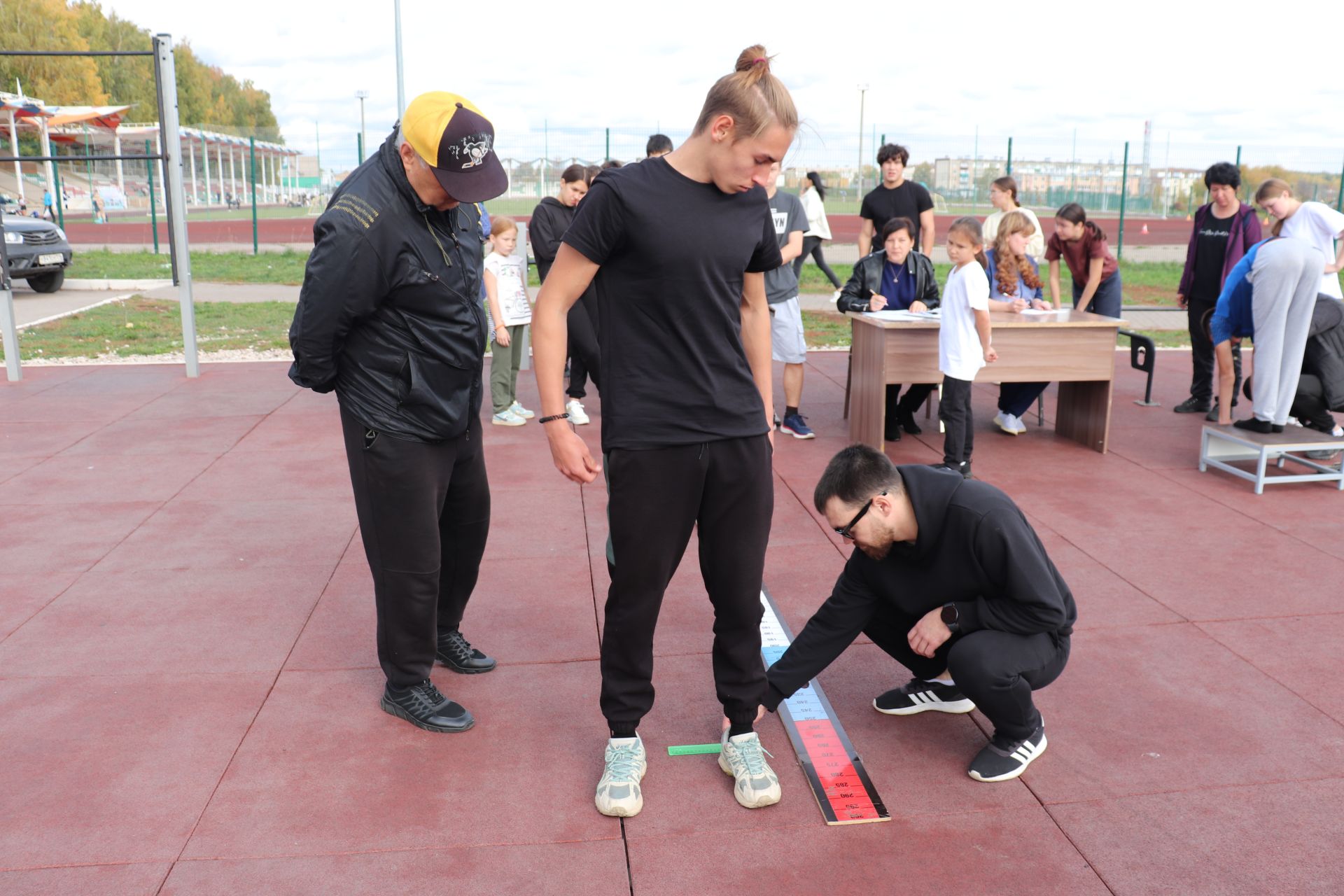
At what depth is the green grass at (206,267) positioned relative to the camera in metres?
17.2

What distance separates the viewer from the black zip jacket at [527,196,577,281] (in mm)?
6910

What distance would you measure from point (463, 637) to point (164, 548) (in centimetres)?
189

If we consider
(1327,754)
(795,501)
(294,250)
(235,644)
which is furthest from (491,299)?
(294,250)

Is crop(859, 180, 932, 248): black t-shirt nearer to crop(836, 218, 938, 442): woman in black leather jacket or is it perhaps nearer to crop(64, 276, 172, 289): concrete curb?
crop(836, 218, 938, 442): woman in black leather jacket

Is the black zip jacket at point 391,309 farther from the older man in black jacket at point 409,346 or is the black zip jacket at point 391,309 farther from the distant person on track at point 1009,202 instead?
A: the distant person on track at point 1009,202

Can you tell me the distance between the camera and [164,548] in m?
4.86

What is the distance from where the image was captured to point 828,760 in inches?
123

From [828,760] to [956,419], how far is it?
3258mm

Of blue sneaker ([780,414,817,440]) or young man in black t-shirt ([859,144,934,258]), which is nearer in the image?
blue sneaker ([780,414,817,440])

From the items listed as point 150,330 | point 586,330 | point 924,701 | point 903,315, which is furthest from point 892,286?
point 150,330

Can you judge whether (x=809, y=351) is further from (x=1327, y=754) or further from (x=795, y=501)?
(x=1327, y=754)

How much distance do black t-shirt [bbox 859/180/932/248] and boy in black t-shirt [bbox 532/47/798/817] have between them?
18.7 ft

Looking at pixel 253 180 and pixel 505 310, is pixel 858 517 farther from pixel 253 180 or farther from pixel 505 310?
pixel 253 180

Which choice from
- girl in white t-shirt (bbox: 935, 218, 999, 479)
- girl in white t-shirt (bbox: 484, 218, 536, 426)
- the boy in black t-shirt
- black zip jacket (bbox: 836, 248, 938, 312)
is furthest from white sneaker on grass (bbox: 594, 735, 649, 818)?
black zip jacket (bbox: 836, 248, 938, 312)
